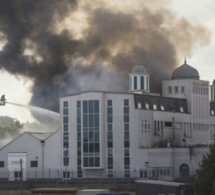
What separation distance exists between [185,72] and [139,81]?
6551mm

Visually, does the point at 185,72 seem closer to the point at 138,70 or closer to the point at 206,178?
the point at 138,70

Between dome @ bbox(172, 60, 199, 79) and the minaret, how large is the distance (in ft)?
13.8

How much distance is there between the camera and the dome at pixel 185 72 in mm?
194625

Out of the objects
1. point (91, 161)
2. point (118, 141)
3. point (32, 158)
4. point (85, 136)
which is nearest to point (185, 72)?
point (118, 141)

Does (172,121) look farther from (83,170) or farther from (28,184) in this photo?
(28,184)

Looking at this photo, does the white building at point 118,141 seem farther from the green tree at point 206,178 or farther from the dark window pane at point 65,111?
the green tree at point 206,178

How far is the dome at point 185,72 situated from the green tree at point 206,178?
225ft

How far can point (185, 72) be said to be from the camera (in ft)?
642

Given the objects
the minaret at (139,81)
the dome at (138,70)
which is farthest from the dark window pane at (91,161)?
the dome at (138,70)

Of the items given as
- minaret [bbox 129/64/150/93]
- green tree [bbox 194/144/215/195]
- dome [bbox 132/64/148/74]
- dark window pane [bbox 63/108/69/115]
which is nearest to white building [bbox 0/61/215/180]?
dark window pane [bbox 63/108/69/115]

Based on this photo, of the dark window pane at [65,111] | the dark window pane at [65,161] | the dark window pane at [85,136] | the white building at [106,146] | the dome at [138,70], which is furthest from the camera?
the dome at [138,70]

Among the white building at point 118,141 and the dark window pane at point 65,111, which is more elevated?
the dark window pane at point 65,111

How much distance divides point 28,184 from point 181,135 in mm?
32298

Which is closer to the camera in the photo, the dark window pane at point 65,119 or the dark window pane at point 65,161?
the dark window pane at point 65,161
